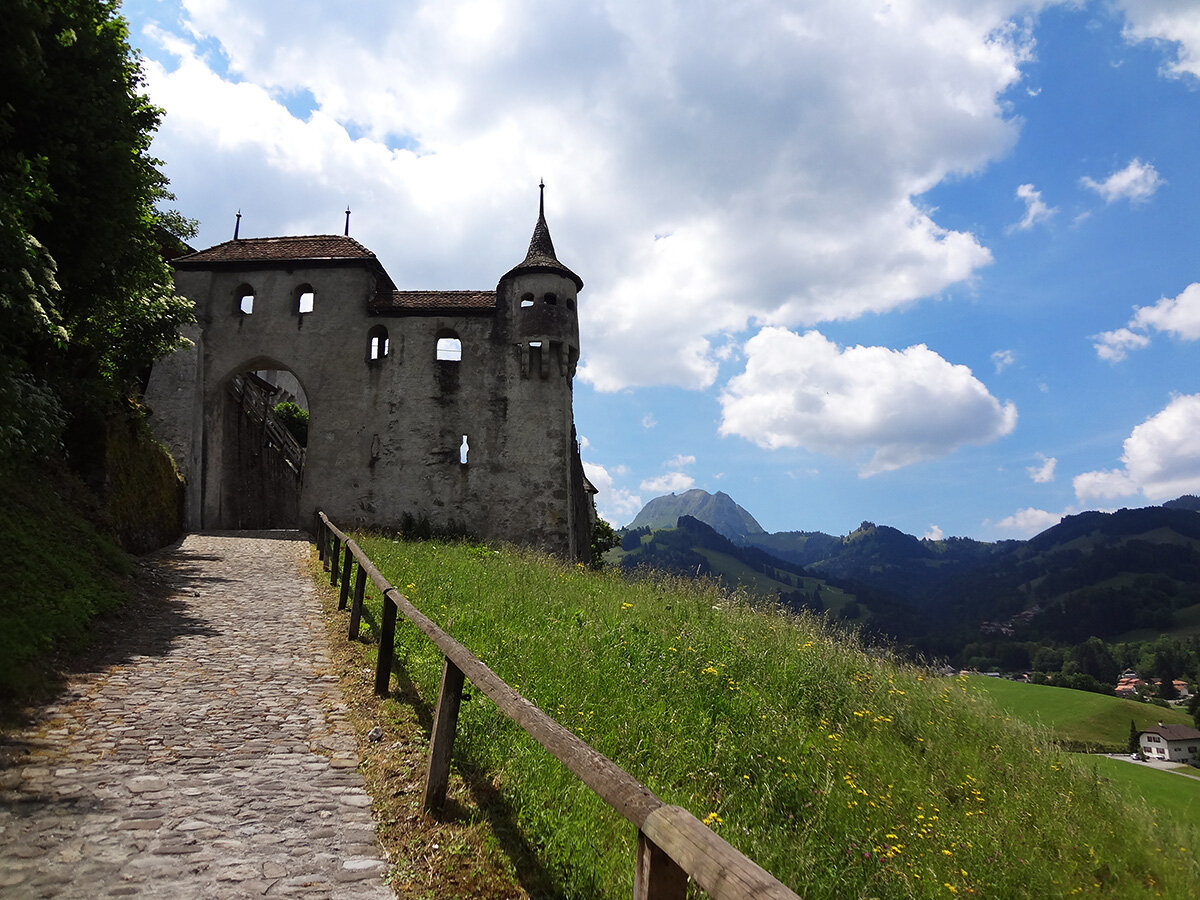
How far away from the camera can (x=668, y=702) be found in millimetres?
6285

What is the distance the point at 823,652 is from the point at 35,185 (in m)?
10.8

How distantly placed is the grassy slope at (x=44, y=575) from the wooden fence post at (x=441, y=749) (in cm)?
391

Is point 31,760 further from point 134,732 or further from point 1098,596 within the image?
point 1098,596

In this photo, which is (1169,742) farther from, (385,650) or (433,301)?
(385,650)

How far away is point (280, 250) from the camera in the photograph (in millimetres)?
26828

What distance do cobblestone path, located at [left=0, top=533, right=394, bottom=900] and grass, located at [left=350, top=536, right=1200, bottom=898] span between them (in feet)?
3.14

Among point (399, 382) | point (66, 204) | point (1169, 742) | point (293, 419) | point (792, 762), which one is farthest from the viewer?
point (1169, 742)

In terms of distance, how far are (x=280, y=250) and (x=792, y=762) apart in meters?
27.5

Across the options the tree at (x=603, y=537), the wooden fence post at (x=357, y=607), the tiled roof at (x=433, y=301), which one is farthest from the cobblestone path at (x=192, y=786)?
the tree at (x=603, y=537)

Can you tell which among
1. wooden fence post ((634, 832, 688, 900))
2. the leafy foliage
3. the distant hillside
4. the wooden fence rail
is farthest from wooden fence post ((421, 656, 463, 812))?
the distant hillside

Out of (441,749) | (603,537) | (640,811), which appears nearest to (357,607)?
(441,749)

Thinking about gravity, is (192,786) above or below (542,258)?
below

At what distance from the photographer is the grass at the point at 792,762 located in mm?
4352

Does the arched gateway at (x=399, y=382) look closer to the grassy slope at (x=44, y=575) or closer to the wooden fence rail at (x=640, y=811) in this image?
the grassy slope at (x=44, y=575)
